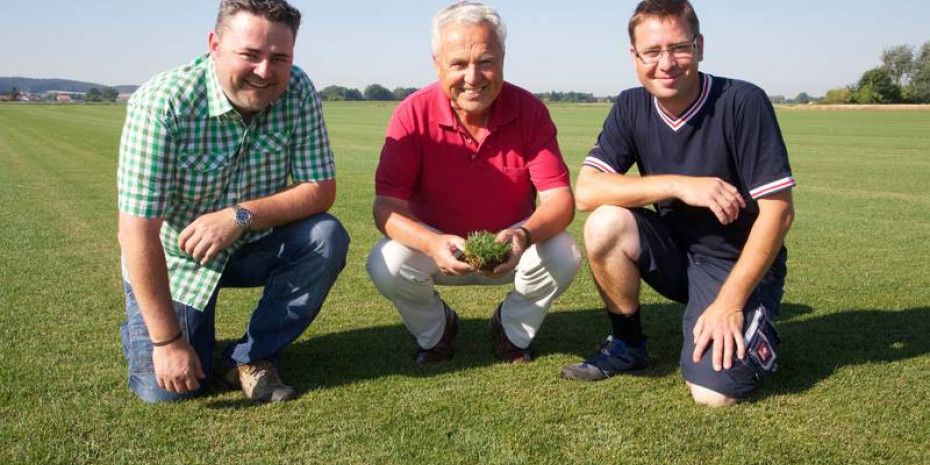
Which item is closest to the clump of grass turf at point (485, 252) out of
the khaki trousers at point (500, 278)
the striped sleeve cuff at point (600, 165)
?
the khaki trousers at point (500, 278)

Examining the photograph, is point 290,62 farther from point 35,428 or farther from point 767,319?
point 767,319

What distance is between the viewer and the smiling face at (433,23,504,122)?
387 cm

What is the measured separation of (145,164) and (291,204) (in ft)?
2.28

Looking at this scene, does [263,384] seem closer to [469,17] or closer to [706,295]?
[469,17]

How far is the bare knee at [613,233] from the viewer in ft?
13.6

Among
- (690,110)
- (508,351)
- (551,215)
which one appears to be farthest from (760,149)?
(508,351)

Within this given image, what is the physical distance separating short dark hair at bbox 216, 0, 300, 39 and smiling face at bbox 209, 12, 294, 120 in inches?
0.7

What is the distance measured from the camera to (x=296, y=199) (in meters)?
3.83

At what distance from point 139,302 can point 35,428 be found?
0.66 meters

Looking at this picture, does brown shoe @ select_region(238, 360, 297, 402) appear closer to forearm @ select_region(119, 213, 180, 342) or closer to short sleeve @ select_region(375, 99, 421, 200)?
forearm @ select_region(119, 213, 180, 342)

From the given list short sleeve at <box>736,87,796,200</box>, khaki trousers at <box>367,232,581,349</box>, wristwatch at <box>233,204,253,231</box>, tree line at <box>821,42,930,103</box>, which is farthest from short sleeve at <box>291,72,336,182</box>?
tree line at <box>821,42,930,103</box>

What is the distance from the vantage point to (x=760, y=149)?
12.3 ft

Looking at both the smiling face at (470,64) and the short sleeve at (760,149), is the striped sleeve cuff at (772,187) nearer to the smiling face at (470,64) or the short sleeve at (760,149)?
the short sleeve at (760,149)

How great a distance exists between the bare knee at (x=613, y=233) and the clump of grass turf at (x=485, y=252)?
0.54 meters
